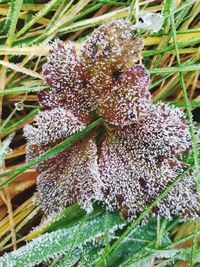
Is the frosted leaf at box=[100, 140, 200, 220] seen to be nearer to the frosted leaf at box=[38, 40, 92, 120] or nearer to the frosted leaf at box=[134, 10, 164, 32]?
the frosted leaf at box=[38, 40, 92, 120]

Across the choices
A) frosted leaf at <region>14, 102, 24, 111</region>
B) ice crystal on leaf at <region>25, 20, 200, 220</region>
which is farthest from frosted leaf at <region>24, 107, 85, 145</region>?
frosted leaf at <region>14, 102, 24, 111</region>

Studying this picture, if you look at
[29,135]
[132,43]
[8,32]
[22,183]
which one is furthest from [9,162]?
[132,43]

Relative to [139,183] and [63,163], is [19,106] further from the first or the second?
[139,183]

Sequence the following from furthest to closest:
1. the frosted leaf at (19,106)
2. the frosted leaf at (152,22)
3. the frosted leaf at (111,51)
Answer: the frosted leaf at (19,106) → the frosted leaf at (152,22) → the frosted leaf at (111,51)

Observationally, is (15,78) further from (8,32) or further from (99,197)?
(99,197)

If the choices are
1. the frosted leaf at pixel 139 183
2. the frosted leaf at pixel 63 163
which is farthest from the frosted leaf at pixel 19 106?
the frosted leaf at pixel 139 183

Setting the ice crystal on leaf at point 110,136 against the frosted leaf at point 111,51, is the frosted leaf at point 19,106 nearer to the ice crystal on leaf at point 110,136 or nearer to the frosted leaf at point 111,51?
the ice crystal on leaf at point 110,136

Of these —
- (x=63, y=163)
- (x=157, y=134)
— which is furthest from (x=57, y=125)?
(x=157, y=134)
